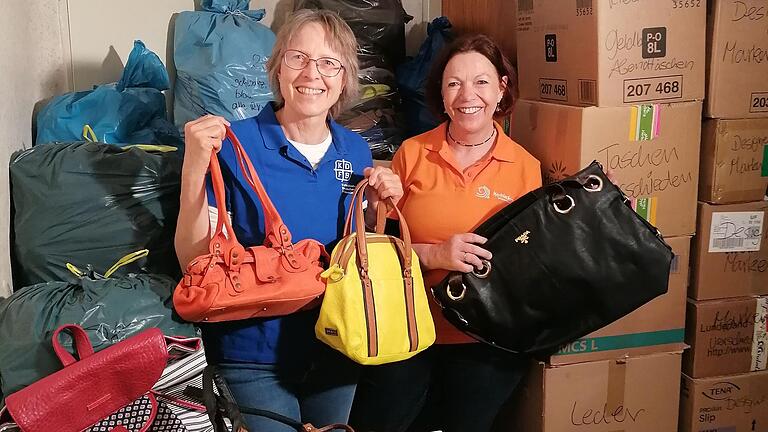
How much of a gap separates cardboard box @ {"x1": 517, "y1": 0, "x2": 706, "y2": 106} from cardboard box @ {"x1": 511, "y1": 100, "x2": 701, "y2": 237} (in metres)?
0.04

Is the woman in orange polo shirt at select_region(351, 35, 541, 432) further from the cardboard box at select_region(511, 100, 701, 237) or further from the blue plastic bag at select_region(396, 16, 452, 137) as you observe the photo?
the blue plastic bag at select_region(396, 16, 452, 137)

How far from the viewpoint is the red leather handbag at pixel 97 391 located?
118 cm

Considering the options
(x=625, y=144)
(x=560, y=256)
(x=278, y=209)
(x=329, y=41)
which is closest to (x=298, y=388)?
(x=278, y=209)

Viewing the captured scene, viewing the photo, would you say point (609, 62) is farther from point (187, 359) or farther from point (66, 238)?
point (66, 238)

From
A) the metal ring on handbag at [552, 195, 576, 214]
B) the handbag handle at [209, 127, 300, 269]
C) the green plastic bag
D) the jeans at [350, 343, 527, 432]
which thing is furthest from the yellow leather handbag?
the green plastic bag

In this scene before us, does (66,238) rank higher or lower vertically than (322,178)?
lower

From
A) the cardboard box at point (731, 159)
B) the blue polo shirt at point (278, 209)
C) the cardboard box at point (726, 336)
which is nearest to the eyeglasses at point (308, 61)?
the blue polo shirt at point (278, 209)

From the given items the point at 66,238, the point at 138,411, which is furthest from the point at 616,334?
the point at 66,238

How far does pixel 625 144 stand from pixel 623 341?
523 millimetres

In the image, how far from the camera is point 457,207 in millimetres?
1715

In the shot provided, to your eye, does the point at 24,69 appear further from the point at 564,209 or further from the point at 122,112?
the point at 564,209

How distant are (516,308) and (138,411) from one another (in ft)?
2.79

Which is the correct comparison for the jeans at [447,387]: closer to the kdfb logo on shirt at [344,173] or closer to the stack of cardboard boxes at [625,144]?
the stack of cardboard boxes at [625,144]

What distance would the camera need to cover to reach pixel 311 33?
153 centimetres
